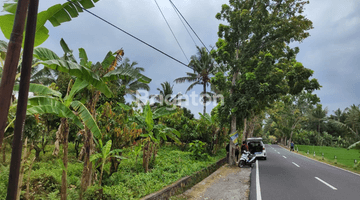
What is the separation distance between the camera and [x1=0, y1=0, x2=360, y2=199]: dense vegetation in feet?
14.4

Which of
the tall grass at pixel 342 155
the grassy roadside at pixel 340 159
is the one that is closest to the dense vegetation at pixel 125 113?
the grassy roadside at pixel 340 159

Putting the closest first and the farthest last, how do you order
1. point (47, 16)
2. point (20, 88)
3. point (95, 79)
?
point (20, 88) → point (47, 16) → point (95, 79)

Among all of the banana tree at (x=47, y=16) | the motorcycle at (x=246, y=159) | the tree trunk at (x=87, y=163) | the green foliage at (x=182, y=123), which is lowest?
the motorcycle at (x=246, y=159)

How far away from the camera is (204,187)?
7586 millimetres

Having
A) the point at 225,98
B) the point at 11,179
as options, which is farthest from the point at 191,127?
the point at 11,179

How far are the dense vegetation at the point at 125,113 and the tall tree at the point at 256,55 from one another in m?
0.06

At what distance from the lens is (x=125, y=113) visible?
8523 millimetres

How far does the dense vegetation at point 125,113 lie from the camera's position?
438 centimetres

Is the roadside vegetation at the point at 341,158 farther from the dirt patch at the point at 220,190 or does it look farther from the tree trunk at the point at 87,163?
the tree trunk at the point at 87,163

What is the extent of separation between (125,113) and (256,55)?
1012 centimetres

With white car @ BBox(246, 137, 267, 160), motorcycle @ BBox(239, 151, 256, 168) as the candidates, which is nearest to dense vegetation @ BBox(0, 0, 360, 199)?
motorcycle @ BBox(239, 151, 256, 168)

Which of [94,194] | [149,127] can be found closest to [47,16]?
[94,194]

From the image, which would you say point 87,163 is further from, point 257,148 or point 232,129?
point 257,148

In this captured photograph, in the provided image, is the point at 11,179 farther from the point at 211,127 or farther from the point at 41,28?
the point at 211,127
